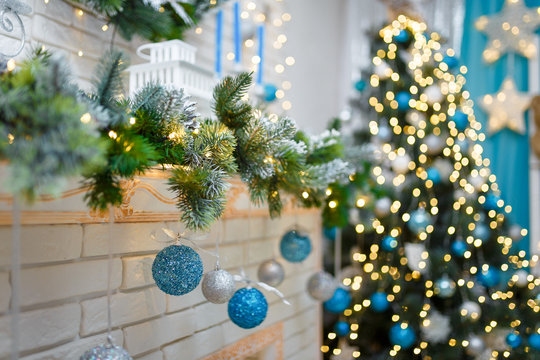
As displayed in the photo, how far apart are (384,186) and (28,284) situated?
1.54 meters

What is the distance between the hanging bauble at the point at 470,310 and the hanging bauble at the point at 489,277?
0.41 ft

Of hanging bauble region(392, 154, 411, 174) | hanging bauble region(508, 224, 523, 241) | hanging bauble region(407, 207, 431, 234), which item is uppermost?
hanging bauble region(392, 154, 411, 174)

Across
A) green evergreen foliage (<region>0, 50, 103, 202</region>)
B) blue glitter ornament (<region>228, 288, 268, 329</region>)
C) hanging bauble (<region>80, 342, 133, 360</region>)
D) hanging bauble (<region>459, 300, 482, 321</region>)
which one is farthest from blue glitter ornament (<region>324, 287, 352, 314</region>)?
green evergreen foliage (<region>0, 50, 103, 202</region>)

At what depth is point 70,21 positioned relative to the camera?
1069 millimetres

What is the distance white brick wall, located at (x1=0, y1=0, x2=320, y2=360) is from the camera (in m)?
0.77

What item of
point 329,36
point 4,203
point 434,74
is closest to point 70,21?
point 4,203

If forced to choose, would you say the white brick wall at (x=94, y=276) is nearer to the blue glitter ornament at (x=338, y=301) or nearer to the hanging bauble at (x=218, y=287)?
the hanging bauble at (x=218, y=287)

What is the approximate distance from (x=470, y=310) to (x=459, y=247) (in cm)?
27

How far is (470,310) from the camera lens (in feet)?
5.83

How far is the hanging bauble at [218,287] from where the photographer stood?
0.91m

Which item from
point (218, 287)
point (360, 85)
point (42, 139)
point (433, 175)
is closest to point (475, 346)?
point (433, 175)

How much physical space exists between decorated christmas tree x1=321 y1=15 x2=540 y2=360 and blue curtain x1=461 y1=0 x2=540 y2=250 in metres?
0.49

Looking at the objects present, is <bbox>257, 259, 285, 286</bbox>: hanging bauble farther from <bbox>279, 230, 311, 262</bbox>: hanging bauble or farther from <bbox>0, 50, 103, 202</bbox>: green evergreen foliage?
<bbox>0, 50, 103, 202</bbox>: green evergreen foliage

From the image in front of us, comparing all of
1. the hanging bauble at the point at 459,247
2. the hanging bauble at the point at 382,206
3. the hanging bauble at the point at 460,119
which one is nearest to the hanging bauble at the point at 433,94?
the hanging bauble at the point at 460,119
